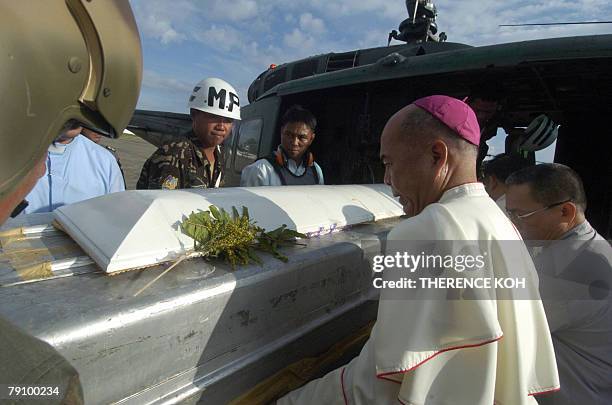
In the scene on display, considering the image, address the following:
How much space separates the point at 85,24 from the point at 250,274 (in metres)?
0.83

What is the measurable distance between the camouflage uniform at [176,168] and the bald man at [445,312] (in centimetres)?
153

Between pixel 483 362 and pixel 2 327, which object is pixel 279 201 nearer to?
pixel 483 362

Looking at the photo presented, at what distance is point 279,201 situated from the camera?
1.84m

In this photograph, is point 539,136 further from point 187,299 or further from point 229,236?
point 187,299

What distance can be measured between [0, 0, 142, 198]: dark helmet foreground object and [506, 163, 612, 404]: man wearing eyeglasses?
6.43 ft

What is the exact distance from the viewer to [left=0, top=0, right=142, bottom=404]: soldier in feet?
2.00

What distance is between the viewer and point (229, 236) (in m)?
1.37

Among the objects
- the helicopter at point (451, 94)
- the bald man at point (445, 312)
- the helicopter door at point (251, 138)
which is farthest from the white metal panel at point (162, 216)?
the helicopter door at point (251, 138)

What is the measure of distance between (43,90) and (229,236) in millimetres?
799

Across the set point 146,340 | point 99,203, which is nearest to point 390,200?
point 99,203

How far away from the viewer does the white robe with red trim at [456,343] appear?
0.99m

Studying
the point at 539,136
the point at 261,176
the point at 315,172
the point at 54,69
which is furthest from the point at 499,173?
the point at 54,69

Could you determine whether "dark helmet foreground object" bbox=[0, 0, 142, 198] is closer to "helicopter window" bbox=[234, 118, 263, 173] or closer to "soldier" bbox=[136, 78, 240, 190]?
"soldier" bbox=[136, 78, 240, 190]

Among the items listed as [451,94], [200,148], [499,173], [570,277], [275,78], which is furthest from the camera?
[275,78]
